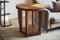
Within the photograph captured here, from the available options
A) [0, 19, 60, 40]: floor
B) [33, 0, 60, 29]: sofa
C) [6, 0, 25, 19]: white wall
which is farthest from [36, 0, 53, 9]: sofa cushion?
[6, 0, 25, 19]: white wall

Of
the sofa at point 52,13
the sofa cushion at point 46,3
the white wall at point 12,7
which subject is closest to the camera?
the sofa at point 52,13

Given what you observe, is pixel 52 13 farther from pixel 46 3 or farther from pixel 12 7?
pixel 12 7

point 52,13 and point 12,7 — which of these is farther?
point 12,7

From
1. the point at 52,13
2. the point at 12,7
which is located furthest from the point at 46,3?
the point at 12,7

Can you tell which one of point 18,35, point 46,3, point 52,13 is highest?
point 46,3

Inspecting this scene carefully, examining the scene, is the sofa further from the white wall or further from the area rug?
the white wall

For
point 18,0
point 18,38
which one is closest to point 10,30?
point 18,38

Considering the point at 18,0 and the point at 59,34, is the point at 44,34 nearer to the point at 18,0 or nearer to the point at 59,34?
the point at 59,34

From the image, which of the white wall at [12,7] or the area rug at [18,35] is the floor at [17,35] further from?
the white wall at [12,7]

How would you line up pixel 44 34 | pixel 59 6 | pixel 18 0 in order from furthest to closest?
pixel 18 0
pixel 59 6
pixel 44 34

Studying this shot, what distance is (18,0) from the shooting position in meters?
4.39

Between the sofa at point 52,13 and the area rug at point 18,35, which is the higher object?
the sofa at point 52,13

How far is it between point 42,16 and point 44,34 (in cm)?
44

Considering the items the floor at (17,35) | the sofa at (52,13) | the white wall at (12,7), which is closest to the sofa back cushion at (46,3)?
the sofa at (52,13)
